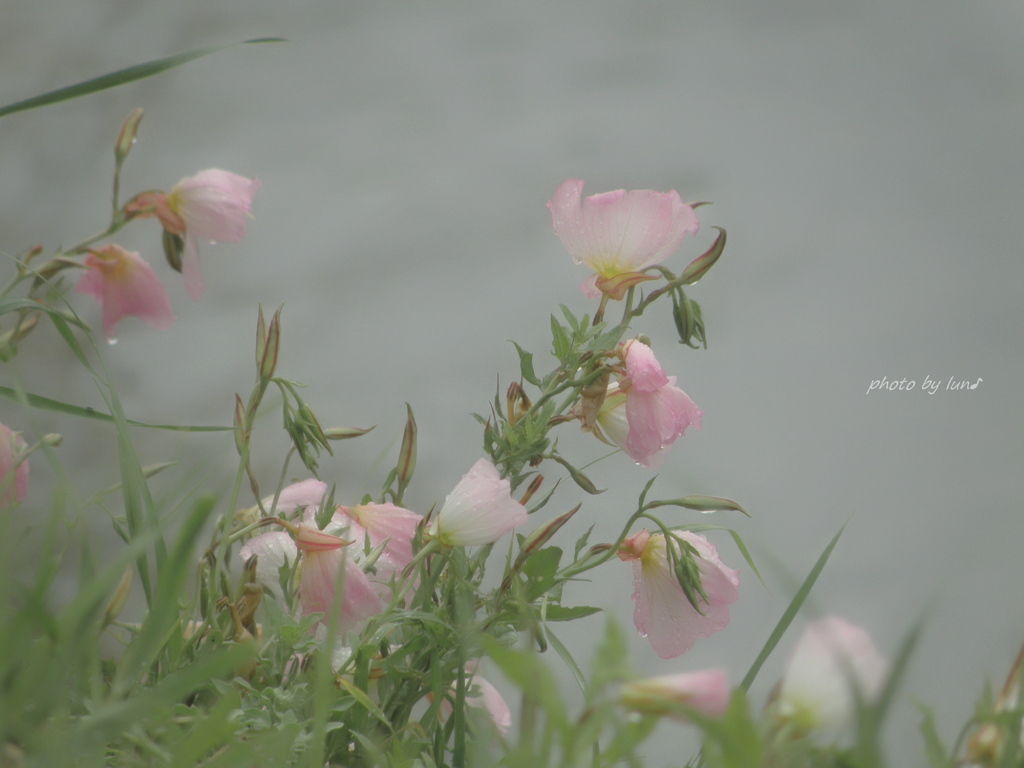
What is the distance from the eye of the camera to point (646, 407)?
225 millimetres

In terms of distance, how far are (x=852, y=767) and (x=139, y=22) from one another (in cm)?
90

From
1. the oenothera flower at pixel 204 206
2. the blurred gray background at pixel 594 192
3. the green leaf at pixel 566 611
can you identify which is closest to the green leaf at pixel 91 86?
the oenothera flower at pixel 204 206

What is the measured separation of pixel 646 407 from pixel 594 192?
1.84ft


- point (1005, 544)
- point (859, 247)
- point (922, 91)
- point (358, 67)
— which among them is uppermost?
point (358, 67)

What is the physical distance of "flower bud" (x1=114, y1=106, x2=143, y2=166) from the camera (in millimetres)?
284

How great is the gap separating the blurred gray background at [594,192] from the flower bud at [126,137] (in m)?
0.40

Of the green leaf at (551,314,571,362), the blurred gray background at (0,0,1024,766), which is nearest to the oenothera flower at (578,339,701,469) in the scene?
the green leaf at (551,314,571,362)

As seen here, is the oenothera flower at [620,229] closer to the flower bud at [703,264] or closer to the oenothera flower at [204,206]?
the flower bud at [703,264]

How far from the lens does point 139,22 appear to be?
78 cm

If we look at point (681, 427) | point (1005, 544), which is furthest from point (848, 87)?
point (681, 427)

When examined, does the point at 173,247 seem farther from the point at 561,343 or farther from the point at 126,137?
the point at 561,343

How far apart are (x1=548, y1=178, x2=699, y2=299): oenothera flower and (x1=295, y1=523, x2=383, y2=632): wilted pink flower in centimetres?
11

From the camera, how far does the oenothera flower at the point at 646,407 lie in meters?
0.22

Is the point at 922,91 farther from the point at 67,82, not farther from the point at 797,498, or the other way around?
the point at 67,82
